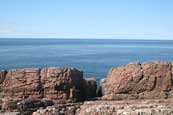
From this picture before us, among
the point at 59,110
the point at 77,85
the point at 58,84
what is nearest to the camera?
the point at 59,110

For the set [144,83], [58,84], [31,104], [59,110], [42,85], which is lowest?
[59,110]

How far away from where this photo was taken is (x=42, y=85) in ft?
106

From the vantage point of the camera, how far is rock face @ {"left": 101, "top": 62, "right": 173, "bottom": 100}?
1271 inches

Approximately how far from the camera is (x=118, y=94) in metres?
32.6

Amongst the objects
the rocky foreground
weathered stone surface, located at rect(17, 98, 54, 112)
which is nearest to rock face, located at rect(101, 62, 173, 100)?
the rocky foreground

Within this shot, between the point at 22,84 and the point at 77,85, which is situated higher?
the point at 22,84

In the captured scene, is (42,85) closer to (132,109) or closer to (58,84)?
(58,84)

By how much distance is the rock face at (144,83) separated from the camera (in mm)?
32281

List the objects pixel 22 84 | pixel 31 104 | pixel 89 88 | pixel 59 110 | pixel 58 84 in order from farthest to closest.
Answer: pixel 89 88
pixel 22 84
pixel 58 84
pixel 31 104
pixel 59 110

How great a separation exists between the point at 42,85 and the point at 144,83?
8701 mm

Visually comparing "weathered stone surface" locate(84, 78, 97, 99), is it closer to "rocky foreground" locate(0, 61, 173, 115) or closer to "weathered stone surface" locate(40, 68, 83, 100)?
"rocky foreground" locate(0, 61, 173, 115)

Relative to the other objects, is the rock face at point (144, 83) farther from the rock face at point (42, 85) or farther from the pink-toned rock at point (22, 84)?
the pink-toned rock at point (22, 84)

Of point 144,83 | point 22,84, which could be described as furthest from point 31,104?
point 144,83

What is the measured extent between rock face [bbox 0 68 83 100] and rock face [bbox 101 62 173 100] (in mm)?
3428
